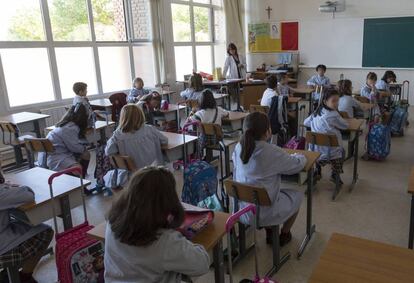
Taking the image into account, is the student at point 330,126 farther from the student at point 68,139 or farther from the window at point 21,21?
the window at point 21,21

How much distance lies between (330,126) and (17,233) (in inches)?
124

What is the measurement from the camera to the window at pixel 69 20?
646 centimetres

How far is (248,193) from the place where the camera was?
241 cm

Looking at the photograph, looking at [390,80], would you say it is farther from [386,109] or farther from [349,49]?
[349,49]

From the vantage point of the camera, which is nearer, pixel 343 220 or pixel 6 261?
pixel 6 261

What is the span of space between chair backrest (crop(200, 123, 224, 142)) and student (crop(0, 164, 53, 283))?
227 cm

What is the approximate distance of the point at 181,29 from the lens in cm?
909

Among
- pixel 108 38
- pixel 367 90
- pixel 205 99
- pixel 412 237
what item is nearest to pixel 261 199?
pixel 412 237

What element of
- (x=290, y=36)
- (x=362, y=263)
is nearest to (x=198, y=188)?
(x=362, y=263)

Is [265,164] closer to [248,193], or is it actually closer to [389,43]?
[248,193]

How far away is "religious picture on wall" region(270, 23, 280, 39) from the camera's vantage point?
34.1 feet

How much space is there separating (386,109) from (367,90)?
1.96ft

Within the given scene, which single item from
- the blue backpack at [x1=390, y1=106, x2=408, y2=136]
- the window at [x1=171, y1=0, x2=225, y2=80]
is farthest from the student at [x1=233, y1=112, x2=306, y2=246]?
the window at [x1=171, y1=0, x2=225, y2=80]

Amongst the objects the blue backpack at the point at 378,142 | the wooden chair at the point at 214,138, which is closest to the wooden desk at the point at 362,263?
the wooden chair at the point at 214,138
